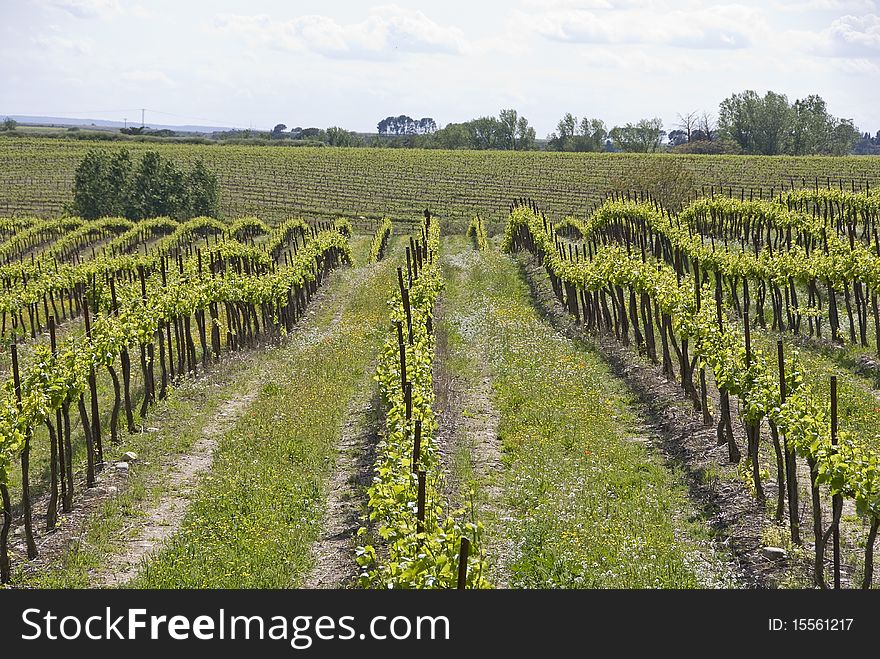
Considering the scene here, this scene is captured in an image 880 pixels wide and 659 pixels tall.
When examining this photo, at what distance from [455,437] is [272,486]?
12.2 feet

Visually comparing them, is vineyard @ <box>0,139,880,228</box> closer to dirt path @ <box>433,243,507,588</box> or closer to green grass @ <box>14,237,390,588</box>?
dirt path @ <box>433,243,507,588</box>

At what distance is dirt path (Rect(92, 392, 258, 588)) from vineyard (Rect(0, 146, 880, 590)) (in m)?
0.05

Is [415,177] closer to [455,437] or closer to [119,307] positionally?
[119,307]

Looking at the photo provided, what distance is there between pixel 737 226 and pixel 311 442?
97.0 feet

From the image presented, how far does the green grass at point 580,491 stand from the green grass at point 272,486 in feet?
9.51

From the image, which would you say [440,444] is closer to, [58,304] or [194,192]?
[58,304]

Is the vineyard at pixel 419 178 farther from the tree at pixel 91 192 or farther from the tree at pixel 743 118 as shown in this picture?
the tree at pixel 743 118

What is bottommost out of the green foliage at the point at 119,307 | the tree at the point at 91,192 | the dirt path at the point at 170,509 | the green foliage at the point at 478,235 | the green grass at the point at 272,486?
the dirt path at the point at 170,509

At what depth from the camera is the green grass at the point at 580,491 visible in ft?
36.0

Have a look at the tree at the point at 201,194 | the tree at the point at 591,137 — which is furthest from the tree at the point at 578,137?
the tree at the point at 201,194

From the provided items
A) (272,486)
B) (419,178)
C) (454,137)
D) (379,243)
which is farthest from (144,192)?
(454,137)

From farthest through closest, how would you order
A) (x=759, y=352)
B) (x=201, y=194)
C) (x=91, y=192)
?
(x=201, y=194) < (x=91, y=192) < (x=759, y=352)

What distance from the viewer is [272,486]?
1425 cm

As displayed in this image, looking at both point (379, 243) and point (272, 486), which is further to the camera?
point (379, 243)
